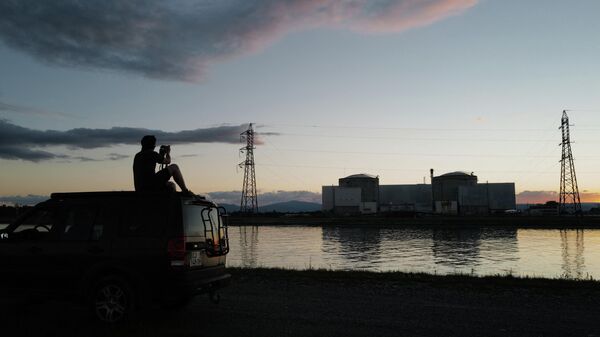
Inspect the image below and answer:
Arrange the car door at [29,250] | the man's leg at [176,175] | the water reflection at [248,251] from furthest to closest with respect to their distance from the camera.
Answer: the water reflection at [248,251] → the man's leg at [176,175] → the car door at [29,250]

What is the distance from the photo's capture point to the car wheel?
802cm

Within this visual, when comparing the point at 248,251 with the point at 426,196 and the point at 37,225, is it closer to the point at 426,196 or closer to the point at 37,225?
the point at 37,225

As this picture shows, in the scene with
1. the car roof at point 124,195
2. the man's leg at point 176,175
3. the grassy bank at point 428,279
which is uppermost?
the man's leg at point 176,175

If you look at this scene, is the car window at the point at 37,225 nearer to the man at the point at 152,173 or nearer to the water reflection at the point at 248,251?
the man at the point at 152,173

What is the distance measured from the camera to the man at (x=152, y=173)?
8.84m

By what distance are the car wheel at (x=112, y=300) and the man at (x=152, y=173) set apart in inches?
70.6

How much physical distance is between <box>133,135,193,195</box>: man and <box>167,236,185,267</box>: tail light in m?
1.23

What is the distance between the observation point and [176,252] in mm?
7828

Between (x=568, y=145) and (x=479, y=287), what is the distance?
312ft

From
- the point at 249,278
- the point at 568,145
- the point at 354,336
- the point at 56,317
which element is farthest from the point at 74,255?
the point at 568,145

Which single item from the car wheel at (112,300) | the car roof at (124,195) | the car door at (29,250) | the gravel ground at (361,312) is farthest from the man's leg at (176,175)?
the gravel ground at (361,312)

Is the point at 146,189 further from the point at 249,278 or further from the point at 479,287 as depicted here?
the point at 479,287

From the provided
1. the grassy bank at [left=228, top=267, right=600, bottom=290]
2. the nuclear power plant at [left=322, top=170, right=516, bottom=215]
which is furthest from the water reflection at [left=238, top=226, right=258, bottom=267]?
the nuclear power plant at [left=322, top=170, right=516, bottom=215]

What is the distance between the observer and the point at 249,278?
45.0 ft
